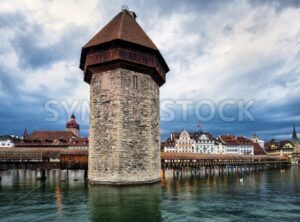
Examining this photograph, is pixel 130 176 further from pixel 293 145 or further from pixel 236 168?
pixel 293 145

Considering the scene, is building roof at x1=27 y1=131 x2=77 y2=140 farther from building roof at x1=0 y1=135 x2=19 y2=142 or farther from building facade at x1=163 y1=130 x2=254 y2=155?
building facade at x1=163 y1=130 x2=254 y2=155

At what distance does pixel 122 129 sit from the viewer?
17062 millimetres

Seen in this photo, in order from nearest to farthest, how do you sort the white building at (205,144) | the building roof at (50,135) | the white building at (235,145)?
the building roof at (50,135)
the white building at (205,144)
the white building at (235,145)

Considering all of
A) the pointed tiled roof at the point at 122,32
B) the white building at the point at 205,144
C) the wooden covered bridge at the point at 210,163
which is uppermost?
the pointed tiled roof at the point at 122,32

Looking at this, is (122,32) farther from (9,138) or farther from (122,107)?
(9,138)

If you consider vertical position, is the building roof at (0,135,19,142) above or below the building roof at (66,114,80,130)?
below

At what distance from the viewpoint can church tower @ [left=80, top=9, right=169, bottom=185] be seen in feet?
55.9

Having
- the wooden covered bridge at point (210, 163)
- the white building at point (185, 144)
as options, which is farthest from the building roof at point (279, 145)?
the white building at point (185, 144)

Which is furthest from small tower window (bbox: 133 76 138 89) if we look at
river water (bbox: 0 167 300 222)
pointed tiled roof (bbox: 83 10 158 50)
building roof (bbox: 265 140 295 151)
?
building roof (bbox: 265 140 295 151)

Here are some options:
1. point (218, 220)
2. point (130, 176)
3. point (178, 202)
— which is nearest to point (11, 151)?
point (130, 176)

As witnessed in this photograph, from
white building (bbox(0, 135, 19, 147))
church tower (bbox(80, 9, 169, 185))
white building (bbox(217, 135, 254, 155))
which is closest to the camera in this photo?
church tower (bbox(80, 9, 169, 185))

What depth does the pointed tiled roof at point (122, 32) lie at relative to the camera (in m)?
18.2

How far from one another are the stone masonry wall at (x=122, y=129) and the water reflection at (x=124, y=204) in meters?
1.02

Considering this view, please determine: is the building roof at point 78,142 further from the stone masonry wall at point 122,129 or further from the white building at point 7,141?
the stone masonry wall at point 122,129
